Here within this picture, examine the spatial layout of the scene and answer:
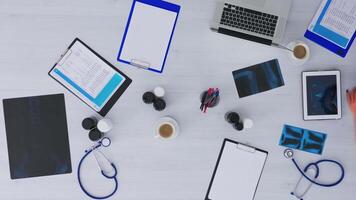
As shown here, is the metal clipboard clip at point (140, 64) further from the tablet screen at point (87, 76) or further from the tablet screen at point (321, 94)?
the tablet screen at point (321, 94)

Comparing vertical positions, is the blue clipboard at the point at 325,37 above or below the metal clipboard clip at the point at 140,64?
above

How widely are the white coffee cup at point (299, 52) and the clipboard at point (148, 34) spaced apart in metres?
0.52

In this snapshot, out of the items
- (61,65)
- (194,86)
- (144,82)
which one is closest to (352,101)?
(194,86)

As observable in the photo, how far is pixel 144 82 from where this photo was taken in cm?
151

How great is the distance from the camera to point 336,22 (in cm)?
151

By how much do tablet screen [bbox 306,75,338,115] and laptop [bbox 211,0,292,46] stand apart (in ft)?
0.82

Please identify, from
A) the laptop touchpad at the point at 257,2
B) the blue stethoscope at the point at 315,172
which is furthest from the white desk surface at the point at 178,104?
the laptop touchpad at the point at 257,2

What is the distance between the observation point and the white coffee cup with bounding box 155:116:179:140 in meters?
1.48

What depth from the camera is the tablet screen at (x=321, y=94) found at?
4.96ft

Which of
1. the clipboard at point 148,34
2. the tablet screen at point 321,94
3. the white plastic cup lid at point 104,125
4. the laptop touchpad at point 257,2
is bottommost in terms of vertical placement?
the white plastic cup lid at point 104,125

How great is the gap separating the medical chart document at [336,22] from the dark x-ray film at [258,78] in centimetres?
24

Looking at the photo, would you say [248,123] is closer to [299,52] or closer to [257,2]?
[299,52]

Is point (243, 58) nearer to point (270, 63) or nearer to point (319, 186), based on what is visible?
point (270, 63)

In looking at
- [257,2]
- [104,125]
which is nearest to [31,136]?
[104,125]
